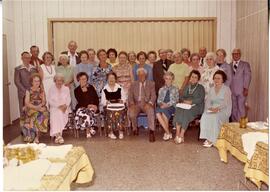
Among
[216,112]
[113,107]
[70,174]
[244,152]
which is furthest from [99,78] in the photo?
[70,174]

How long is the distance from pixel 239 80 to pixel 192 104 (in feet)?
3.21

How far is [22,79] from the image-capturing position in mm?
5961

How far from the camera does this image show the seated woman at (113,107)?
18.7 ft

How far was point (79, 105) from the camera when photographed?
19.1 feet

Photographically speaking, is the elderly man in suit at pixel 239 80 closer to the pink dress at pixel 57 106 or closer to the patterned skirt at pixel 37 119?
the pink dress at pixel 57 106

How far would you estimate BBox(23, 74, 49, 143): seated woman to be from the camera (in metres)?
5.46

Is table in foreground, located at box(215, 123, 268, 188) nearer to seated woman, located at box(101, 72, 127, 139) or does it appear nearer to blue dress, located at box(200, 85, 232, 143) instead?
blue dress, located at box(200, 85, 232, 143)

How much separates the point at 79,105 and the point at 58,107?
350 millimetres

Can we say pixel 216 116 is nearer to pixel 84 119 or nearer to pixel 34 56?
pixel 84 119

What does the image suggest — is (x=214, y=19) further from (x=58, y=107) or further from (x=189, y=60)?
(x=58, y=107)

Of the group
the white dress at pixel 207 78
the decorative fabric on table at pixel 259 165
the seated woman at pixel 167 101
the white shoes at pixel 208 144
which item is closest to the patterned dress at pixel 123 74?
the seated woman at pixel 167 101

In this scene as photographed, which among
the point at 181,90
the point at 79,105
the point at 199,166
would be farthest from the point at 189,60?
the point at 199,166

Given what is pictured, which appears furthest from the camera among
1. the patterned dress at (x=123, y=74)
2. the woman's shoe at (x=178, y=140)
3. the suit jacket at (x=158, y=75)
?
the suit jacket at (x=158, y=75)

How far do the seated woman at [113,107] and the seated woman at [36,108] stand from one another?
872 millimetres
